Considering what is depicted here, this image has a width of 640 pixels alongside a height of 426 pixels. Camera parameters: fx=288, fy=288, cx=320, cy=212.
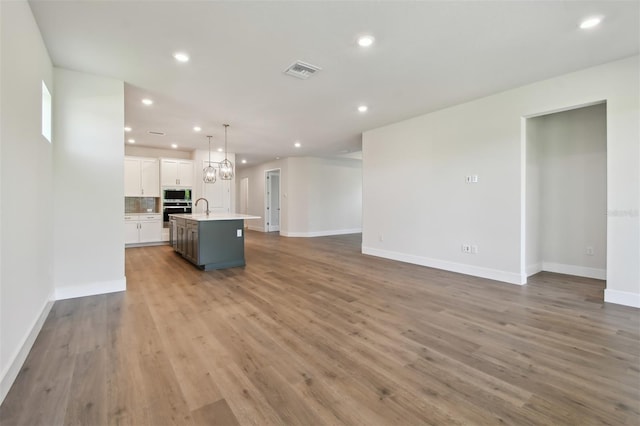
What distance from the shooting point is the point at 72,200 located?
347 cm

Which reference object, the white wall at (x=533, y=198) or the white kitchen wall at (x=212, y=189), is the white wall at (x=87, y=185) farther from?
the white wall at (x=533, y=198)

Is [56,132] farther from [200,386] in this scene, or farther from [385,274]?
[385,274]

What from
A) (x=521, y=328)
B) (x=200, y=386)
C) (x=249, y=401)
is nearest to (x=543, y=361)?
(x=521, y=328)

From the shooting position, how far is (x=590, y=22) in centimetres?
254

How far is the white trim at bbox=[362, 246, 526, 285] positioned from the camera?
13.6ft

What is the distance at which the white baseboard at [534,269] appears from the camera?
4.47 m

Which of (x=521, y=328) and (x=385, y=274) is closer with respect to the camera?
(x=521, y=328)

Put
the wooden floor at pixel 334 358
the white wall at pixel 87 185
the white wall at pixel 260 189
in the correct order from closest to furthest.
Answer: the wooden floor at pixel 334 358 < the white wall at pixel 87 185 < the white wall at pixel 260 189

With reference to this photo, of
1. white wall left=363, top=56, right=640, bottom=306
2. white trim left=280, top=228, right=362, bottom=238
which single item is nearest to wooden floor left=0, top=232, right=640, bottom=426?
white wall left=363, top=56, right=640, bottom=306

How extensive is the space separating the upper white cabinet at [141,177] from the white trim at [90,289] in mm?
4341

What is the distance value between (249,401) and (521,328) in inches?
98.4

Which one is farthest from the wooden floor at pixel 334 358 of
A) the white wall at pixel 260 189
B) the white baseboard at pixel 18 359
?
the white wall at pixel 260 189

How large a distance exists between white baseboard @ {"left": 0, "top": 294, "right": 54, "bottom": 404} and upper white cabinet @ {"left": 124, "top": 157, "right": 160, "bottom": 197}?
5315 mm

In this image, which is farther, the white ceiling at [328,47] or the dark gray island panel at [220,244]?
the dark gray island panel at [220,244]
